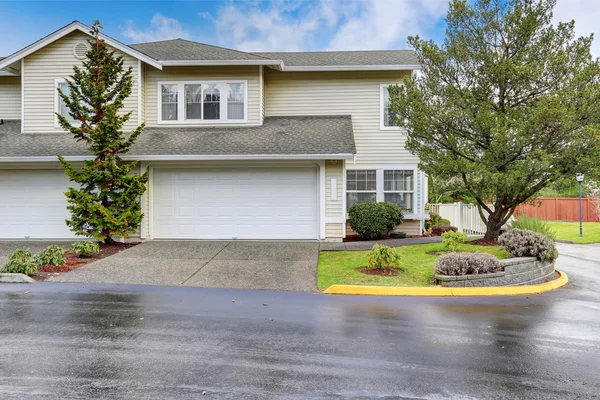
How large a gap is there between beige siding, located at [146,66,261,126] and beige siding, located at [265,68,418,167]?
1032 mm

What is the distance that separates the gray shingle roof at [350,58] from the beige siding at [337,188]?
4.42 meters

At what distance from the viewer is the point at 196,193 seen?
40.9ft

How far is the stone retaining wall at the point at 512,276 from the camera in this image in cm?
745

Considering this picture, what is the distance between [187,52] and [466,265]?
11.9m

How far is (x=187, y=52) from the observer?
1425 cm

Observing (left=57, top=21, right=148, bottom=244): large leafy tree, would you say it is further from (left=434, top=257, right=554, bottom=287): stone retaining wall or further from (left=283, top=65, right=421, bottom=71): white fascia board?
(left=434, top=257, right=554, bottom=287): stone retaining wall

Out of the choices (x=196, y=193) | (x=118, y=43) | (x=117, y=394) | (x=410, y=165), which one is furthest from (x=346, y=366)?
(x=118, y=43)

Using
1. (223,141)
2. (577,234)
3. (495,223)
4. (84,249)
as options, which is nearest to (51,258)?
(84,249)

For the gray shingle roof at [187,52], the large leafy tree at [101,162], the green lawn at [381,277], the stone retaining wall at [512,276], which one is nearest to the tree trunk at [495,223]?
the green lawn at [381,277]

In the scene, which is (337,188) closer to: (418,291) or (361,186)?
(361,186)

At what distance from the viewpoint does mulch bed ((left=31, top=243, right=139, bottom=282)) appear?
8.08 meters

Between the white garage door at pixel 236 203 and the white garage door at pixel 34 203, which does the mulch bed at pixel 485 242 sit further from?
the white garage door at pixel 34 203

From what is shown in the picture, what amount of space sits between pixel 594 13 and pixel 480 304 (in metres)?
15.1

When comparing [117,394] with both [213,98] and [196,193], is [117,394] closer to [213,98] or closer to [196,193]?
[196,193]
